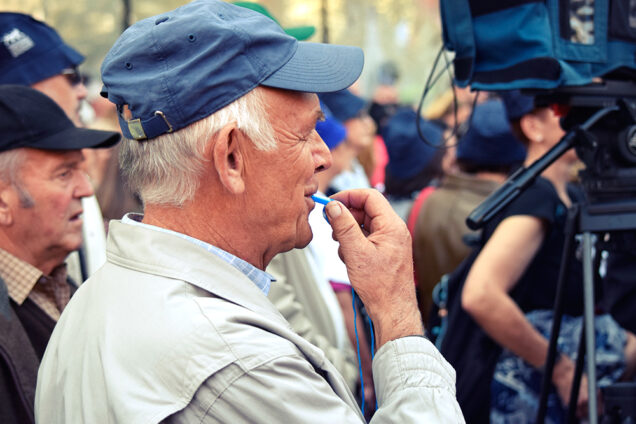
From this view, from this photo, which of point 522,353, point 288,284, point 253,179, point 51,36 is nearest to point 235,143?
point 253,179

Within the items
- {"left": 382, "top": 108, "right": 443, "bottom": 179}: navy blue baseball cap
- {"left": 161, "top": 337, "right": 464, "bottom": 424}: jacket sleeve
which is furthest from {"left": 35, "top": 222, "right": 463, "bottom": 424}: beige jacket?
{"left": 382, "top": 108, "right": 443, "bottom": 179}: navy blue baseball cap

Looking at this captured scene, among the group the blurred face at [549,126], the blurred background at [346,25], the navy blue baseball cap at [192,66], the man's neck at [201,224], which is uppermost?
the navy blue baseball cap at [192,66]

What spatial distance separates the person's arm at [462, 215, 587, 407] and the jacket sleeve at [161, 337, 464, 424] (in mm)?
1244

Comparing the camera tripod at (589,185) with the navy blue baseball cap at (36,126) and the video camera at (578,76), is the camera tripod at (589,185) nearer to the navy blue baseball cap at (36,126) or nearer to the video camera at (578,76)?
the video camera at (578,76)

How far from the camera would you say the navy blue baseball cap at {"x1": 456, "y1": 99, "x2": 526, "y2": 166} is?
11.2 ft

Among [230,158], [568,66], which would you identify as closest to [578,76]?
[568,66]

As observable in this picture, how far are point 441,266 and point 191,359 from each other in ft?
8.33

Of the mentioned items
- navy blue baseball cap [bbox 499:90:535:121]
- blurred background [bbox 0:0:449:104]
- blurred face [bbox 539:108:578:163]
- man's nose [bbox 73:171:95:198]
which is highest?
man's nose [bbox 73:171:95:198]

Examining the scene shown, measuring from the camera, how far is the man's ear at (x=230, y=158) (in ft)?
4.20

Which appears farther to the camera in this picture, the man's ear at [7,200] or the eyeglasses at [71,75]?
the eyeglasses at [71,75]

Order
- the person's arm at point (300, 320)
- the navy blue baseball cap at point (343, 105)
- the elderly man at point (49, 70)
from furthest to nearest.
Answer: the navy blue baseball cap at point (343, 105)
the elderly man at point (49, 70)
the person's arm at point (300, 320)

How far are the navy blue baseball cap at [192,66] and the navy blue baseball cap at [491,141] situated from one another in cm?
220

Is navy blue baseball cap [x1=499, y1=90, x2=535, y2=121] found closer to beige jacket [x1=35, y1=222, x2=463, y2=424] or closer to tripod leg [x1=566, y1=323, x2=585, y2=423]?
tripod leg [x1=566, y1=323, x2=585, y2=423]

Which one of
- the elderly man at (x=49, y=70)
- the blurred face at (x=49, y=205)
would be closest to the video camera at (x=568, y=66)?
the blurred face at (x=49, y=205)
